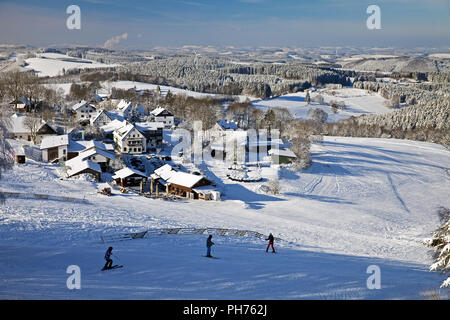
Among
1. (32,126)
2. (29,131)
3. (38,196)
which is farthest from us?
(29,131)

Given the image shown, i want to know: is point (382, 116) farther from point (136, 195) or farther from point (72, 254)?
point (72, 254)

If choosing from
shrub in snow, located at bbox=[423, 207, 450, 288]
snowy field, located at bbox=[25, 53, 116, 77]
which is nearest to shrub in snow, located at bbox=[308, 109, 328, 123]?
shrub in snow, located at bbox=[423, 207, 450, 288]

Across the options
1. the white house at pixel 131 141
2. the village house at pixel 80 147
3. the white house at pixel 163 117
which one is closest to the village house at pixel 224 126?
the white house at pixel 163 117

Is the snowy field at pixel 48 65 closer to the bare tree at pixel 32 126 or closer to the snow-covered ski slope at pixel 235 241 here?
the bare tree at pixel 32 126

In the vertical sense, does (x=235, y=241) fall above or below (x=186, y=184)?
below

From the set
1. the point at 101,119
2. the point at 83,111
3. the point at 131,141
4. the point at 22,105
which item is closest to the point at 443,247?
the point at 131,141

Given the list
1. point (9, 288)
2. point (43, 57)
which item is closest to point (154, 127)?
point (9, 288)

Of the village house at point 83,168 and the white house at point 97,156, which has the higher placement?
the white house at point 97,156

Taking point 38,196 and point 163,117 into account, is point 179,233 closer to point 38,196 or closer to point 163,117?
point 38,196
